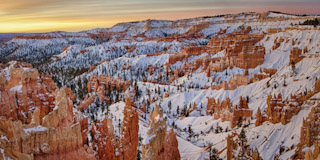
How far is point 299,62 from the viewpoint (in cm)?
5084

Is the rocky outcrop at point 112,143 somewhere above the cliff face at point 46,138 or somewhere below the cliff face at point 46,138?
below

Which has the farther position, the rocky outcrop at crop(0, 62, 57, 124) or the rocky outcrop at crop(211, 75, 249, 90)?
the rocky outcrop at crop(211, 75, 249, 90)

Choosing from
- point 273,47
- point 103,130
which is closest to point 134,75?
point 273,47

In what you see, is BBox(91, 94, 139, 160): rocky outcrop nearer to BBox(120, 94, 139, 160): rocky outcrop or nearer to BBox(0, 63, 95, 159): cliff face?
BBox(120, 94, 139, 160): rocky outcrop

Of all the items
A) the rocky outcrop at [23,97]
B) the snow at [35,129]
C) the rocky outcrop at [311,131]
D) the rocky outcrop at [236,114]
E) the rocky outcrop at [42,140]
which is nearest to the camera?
the rocky outcrop at [42,140]

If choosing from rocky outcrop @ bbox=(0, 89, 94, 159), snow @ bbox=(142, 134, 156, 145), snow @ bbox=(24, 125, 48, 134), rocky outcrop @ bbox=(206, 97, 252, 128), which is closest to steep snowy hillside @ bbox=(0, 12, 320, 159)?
snow @ bbox=(142, 134, 156, 145)

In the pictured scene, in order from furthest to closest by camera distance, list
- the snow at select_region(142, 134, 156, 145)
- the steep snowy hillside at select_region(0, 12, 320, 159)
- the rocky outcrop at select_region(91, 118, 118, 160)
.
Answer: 1. the steep snowy hillside at select_region(0, 12, 320, 159)
2. the rocky outcrop at select_region(91, 118, 118, 160)
3. the snow at select_region(142, 134, 156, 145)

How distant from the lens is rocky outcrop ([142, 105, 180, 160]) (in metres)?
A: 11.9

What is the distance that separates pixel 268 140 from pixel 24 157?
2483cm

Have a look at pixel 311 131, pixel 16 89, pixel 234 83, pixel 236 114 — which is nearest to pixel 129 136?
pixel 16 89

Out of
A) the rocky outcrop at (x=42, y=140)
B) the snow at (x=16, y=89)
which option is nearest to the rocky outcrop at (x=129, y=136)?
the rocky outcrop at (x=42, y=140)

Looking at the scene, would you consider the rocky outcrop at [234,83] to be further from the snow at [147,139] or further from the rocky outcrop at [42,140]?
the rocky outcrop at [42,140]

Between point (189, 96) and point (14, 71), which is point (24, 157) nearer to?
point (14, 71)

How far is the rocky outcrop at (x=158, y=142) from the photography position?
469 inches
